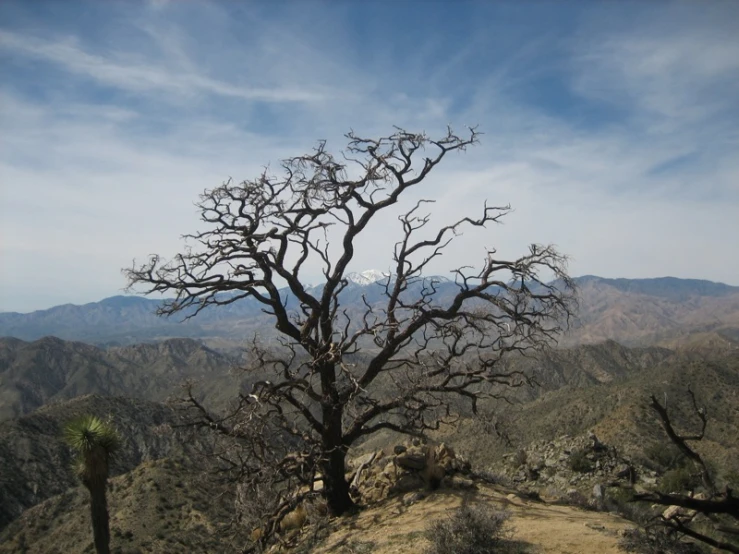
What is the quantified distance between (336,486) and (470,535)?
14.4 feet

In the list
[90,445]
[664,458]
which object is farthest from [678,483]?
[90,445]

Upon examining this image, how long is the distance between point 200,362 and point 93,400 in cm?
13657

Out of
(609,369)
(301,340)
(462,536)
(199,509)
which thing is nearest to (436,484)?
(462,536)

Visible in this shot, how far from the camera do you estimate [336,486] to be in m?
11.3

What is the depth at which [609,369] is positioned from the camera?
105562 millimetres

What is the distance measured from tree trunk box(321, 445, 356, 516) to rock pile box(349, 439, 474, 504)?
0.69 metres

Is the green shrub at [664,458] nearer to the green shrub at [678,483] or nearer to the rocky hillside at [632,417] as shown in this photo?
the rocky hillside at [632,417]

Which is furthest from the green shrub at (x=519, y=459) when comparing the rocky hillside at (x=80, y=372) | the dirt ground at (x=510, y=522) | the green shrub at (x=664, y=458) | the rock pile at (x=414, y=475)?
the rocky hillside at (x=80, y=372)

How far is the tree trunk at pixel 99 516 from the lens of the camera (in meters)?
12.2

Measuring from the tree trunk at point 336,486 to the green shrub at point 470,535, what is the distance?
3.39m

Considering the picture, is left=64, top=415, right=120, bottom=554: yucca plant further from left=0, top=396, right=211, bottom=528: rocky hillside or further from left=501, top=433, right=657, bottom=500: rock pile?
left=0, top=396, right=211, bottom=528: rocky hillside

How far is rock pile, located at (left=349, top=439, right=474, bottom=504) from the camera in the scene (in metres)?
11.4

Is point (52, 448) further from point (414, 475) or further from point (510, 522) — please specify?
point (510, 522)

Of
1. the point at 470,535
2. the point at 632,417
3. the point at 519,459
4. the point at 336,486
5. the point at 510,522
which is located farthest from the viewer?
the point at 632,417
